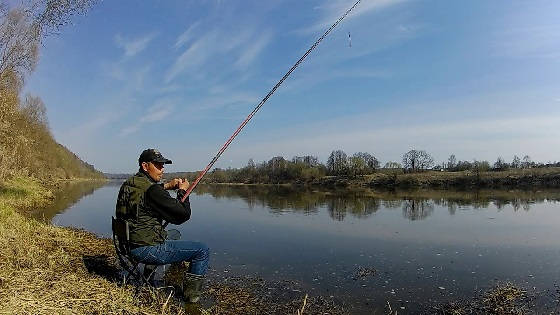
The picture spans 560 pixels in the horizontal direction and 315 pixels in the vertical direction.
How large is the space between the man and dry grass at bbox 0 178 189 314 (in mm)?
599

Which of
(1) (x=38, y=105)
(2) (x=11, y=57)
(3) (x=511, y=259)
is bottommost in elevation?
A: (3) (x=511, y=259)

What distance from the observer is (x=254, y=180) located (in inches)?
4564

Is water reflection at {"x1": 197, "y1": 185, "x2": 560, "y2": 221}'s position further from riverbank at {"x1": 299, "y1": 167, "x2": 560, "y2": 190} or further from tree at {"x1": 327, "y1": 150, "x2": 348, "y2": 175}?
tree at {"x1": 327, "y1": 150, "x2": 348, "y2": 175}

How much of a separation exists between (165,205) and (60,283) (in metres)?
1.84

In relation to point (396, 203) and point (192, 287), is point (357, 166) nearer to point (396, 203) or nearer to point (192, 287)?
point (396, 203)

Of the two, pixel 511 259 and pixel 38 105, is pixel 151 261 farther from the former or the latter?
pixel 38 105

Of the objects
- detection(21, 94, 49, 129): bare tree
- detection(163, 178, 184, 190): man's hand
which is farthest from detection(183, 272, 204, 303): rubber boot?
detection(21, 94, 49, 129): bare tree

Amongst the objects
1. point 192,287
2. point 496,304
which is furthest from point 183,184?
point 496,304

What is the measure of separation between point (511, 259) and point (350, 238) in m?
5.55

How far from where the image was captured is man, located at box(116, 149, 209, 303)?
5852 millimetres

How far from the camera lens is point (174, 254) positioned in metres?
6.21

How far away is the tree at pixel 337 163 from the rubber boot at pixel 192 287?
9104 centimetres

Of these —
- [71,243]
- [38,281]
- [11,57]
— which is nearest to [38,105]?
[11,57]

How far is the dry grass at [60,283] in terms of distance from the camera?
4.93 metres
